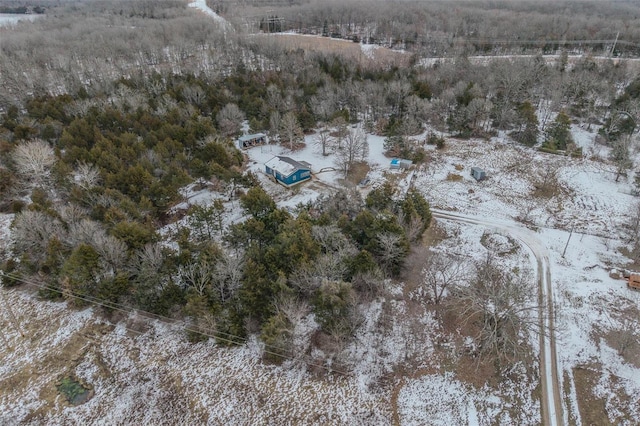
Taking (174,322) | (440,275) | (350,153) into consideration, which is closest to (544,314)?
(440,275)

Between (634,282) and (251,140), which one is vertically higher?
(251,140)

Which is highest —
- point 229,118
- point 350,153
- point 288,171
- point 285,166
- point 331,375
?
point 229,118

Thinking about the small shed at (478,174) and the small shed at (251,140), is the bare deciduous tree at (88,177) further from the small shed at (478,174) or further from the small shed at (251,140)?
the small shed at (478,174)

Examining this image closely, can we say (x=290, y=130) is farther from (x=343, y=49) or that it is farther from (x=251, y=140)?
(x=343, y=49)

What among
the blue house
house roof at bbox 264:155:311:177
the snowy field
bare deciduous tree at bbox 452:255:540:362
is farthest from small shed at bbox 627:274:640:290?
house roof at bbox 264:155:311:177

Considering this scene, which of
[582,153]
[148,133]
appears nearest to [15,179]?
[148,133]

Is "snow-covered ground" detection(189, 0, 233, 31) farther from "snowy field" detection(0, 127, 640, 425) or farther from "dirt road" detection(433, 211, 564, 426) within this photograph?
"snowy field" detection(0, 127, 640, 425)
